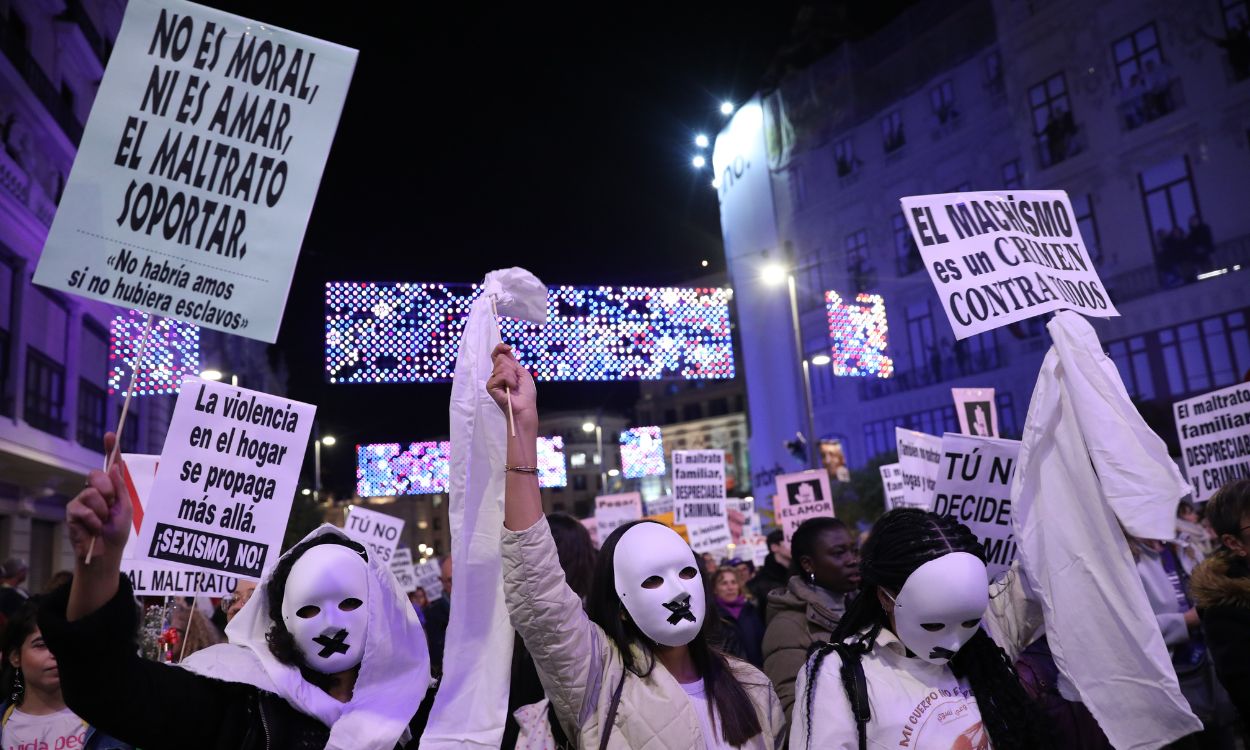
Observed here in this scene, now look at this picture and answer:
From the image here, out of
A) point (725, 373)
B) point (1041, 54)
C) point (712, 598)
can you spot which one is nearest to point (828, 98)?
point (1041, 54)

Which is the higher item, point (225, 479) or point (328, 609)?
point (225, 479)

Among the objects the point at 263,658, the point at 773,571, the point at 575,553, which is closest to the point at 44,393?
the point at 773,571

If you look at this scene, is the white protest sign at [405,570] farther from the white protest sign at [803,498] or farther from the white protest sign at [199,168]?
the white protest sign at [199,168]

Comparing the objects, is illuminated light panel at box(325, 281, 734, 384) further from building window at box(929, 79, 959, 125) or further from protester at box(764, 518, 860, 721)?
building window at box(929, 79, 959, 125)

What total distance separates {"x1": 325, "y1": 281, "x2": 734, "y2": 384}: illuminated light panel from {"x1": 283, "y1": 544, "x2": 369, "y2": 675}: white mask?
1418 cm

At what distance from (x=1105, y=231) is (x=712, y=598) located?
2755cm

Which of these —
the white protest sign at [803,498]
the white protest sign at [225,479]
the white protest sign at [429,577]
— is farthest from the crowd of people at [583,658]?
the white protest sign at [429,577]

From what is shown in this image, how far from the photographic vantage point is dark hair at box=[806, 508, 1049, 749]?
3168mm

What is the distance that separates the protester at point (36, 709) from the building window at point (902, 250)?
1363 inches

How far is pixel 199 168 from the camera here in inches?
169

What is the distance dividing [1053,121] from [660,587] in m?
29.8

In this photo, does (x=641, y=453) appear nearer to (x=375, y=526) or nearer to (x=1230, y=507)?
(x=375, y=526)

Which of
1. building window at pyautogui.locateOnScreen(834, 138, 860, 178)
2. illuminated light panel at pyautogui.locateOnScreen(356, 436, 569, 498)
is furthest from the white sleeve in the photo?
building window at pyautogui.locateOnScreen(834, 138, 860, 178)

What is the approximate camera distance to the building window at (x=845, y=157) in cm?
4012
